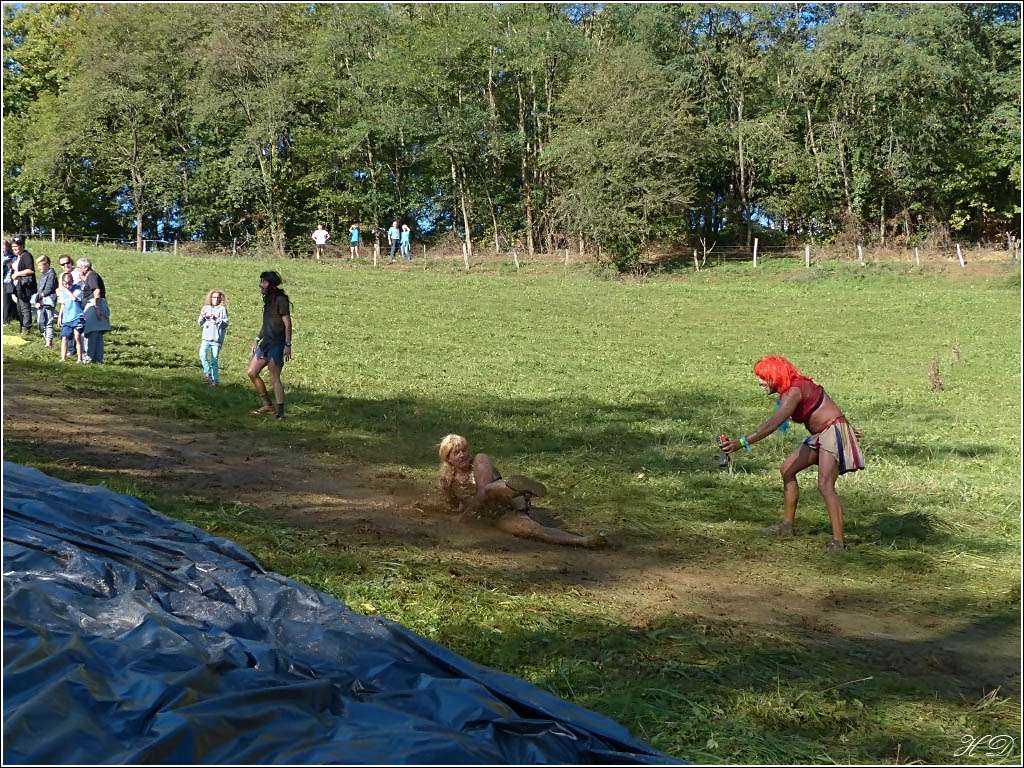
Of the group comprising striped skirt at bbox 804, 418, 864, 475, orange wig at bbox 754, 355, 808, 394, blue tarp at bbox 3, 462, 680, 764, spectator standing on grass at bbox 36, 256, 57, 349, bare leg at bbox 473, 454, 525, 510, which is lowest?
blue tarp at bbox 3, 462, 680, 764

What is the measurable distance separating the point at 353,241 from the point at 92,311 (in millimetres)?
16607

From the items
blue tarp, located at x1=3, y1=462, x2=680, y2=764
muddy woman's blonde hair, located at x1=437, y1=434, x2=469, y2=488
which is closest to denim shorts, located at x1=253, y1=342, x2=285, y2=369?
muddy woman's blonde hair, located at x1=437, y1=434, x2=469, y2=488

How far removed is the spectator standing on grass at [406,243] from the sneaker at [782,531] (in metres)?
24.2

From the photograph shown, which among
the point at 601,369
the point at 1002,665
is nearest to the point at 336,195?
the point at 601,369

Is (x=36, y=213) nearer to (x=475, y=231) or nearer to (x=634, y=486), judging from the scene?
(x=475, y=231)

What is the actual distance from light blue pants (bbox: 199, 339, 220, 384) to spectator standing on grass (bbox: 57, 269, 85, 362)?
1.76 metres

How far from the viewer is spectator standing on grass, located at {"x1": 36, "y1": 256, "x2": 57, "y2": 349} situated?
1520 centimetres

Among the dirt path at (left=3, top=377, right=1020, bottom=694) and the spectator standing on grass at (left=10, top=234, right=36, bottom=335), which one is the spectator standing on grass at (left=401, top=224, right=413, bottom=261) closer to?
the spectator standing on grass at (left=10, top=234, right=36, bottom=335)

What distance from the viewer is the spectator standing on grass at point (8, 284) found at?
52.1ft

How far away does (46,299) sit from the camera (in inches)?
603

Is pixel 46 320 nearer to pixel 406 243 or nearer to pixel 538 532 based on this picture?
pixel 538 532

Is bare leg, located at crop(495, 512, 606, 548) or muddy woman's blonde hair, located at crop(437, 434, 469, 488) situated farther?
muddy woman's blonde hair, located at crop(437, 434, 469, 488)

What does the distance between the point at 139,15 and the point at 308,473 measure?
45.3 feet

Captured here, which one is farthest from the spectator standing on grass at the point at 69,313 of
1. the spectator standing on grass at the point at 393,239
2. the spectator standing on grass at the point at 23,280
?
the spectator standing on grass at the point at 393,239
